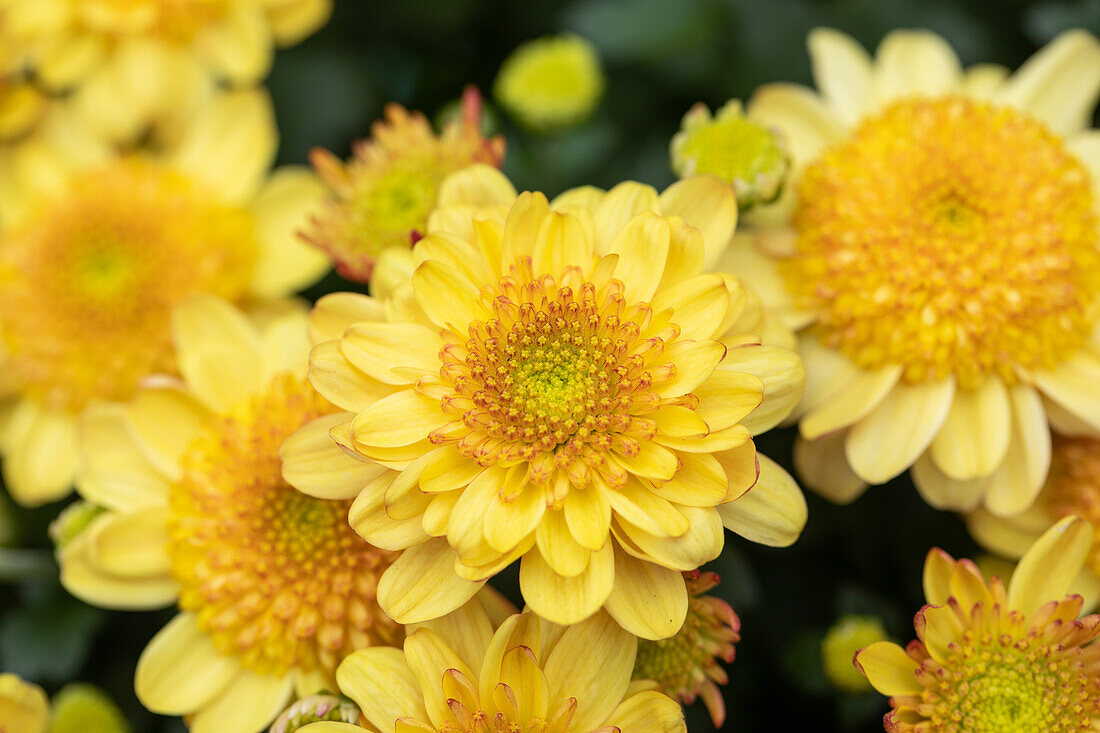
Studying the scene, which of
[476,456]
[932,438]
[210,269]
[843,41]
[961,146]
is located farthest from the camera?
[210,269]

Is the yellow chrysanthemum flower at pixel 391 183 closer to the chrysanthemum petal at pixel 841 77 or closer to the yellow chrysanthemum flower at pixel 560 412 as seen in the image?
the yellow chrysanthemum flower at pixel 560 412

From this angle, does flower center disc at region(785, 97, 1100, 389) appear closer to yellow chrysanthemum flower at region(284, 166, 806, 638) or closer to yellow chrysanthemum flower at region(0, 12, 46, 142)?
yellow chrysanthemum flower at region(284, 166, 806, 638)

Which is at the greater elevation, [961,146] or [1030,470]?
→ [961,146]

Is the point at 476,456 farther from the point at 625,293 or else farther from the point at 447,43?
the point at 447,43

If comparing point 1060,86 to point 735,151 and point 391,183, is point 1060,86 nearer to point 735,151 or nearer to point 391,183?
point 735,151

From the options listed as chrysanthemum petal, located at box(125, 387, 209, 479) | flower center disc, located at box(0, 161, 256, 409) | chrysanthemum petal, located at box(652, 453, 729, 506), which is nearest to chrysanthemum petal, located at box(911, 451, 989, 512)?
chrysanthemum petal, located at box(652, 453, 729, 506)

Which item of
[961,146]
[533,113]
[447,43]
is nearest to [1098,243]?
[961,146]

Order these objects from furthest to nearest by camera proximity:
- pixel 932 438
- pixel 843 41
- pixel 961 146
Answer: pixel 843 41 < pixel 961 146 < pixel 932 438
